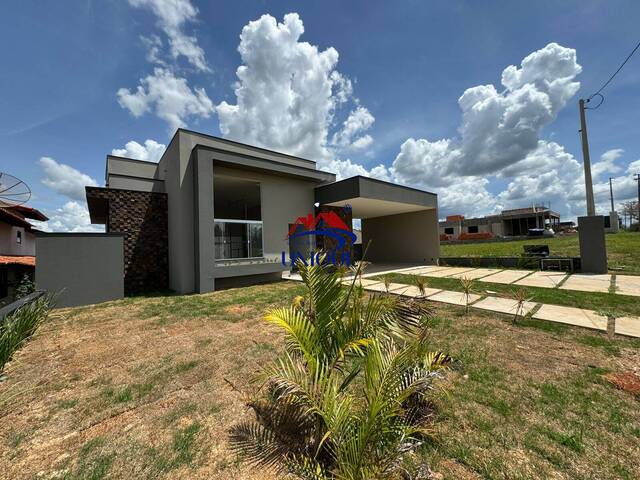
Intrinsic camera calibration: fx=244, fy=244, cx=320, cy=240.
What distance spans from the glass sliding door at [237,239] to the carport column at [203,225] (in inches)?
13.8

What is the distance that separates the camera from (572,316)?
4.73 m

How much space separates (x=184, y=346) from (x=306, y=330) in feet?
10.3

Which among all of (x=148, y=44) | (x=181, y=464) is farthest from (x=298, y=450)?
(x=148, y=44)

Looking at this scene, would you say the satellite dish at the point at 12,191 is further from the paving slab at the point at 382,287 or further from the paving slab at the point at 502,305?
the paving slab at the point at 502,305

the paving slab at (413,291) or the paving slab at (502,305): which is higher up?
the paving slab at (413,291)

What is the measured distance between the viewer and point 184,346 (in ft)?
13.4

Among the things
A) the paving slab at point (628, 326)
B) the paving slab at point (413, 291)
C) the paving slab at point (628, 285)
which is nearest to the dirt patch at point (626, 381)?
the paving slab at point (628, 326)

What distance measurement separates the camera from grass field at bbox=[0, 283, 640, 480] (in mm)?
1814

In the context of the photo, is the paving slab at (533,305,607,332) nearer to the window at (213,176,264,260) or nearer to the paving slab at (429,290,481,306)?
the paving slab at (429,290,481,306)

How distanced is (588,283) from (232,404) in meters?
10.7

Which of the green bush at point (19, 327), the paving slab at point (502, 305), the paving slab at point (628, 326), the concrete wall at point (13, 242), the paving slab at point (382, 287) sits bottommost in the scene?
the paving slab at point (628, 326)

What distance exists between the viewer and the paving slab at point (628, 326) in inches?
152

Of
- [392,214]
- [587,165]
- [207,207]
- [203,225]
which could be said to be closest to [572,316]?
[587,165]

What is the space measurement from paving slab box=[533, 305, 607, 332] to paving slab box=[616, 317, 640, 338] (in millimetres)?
159
